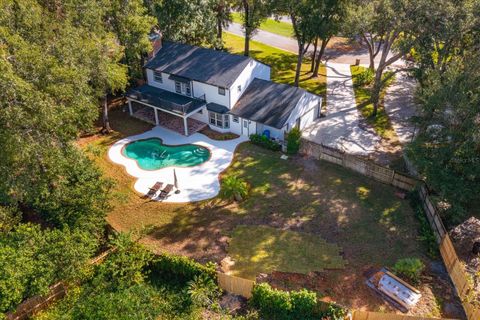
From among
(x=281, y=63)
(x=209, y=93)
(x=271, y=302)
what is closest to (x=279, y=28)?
(x=281, y=63)

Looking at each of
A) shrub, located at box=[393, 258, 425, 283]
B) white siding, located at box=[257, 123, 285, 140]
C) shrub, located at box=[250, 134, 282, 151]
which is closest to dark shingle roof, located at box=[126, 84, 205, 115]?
white siding, located at box=[257, 123, 285, 140]

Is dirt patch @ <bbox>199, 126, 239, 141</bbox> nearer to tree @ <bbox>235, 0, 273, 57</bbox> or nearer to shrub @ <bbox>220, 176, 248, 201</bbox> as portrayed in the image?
shrub @ <bbox>220, 176, 248, 201</bbox>

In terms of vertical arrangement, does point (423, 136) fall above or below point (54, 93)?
below

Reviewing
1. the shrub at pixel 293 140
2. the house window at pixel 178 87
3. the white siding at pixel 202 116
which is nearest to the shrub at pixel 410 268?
the shrub at pixel 293 140

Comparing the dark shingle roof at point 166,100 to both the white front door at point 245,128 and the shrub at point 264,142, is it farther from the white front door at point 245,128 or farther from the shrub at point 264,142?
the shrub at point 264,142

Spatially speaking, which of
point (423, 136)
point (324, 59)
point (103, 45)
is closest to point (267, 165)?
point (423, 136)

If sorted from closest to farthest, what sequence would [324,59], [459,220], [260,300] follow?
[260,300], [459,220], [324,59]

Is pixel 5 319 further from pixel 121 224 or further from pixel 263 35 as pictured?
pixel 263 35
